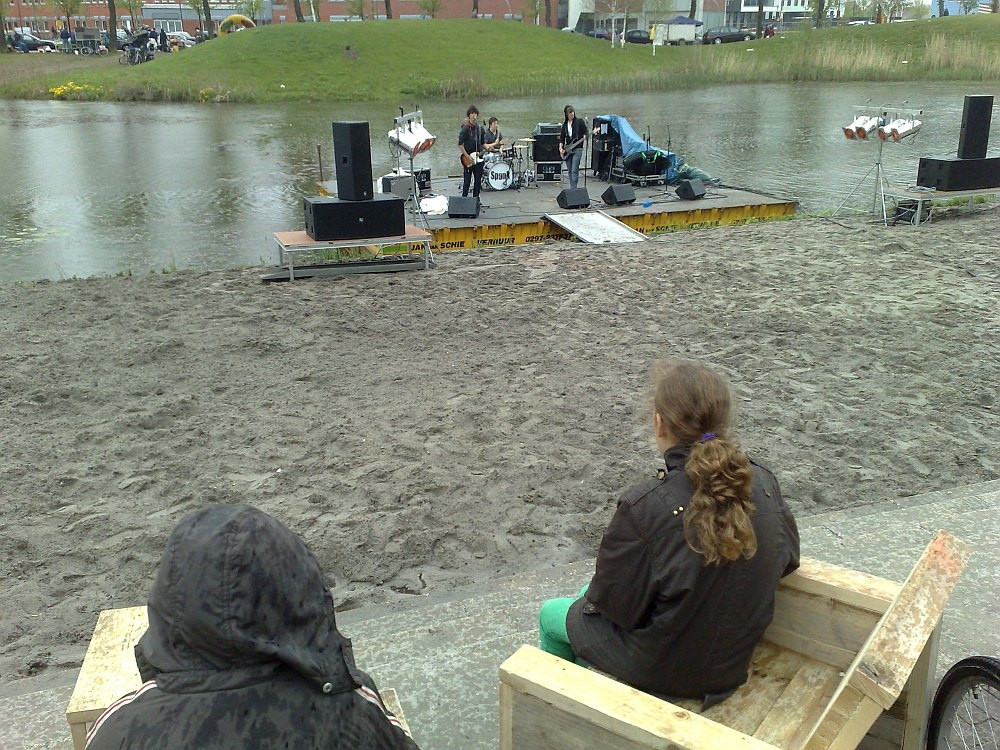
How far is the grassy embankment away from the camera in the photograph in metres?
40.5

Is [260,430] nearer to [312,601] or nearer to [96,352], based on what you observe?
[96,352]

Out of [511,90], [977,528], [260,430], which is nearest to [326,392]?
[260,430]

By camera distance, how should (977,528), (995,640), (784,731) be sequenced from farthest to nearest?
(977,528) < (995,640) < (784,731)

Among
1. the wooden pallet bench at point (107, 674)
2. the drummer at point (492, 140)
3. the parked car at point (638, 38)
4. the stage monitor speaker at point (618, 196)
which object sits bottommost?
the stage monitor speaker at point (618, 196)

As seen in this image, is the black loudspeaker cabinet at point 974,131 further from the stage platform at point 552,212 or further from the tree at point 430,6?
the tree at point 430,6

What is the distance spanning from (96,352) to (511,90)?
3611 centimetres

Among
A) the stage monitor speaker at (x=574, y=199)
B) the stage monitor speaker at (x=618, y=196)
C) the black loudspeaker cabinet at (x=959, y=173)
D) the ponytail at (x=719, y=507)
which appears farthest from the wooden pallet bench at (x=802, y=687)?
the stage monitor speaker at (x=618, y=196)

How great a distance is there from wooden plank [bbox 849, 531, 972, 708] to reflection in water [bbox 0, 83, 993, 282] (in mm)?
11334

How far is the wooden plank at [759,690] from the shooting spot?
7.32ft

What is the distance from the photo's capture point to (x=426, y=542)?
14.2ft

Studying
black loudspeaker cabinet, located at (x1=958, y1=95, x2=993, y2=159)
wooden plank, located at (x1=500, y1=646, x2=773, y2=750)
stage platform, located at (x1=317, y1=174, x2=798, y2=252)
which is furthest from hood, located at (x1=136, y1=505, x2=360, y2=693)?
black loudspeaker cabinet, located at (x1=958, y1=95, x2=993, y2=159)

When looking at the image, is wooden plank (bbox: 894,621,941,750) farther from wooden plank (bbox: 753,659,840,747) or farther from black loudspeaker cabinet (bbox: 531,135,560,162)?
black loudspeaker cabinet (bbox: 531,135,560,162)

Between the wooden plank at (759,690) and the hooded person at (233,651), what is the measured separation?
1.12m

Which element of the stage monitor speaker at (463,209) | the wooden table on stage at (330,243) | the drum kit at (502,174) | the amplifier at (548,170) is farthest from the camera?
the amplifier at (548,170)
